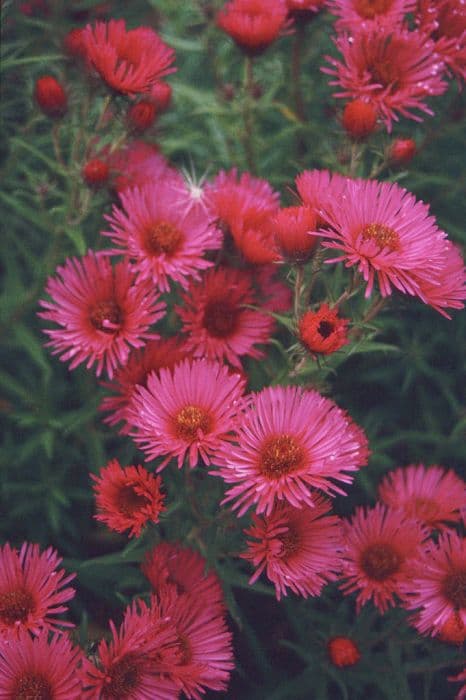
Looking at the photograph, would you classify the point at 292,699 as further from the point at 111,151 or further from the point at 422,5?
the point at 422,5

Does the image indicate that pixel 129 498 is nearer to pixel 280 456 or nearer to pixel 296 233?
pixel 280 456

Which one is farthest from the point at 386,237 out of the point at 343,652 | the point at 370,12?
the point at 343,652

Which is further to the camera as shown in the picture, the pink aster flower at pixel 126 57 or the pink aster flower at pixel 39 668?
the pink aster flower at pixel 126 57

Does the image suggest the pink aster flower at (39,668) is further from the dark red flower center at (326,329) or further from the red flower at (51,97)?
the red flower at (51,97)

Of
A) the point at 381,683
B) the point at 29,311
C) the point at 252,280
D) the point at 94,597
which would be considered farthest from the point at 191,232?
the point at 381,683

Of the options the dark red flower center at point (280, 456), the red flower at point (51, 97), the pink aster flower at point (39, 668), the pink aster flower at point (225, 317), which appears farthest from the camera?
the red flower at point (51, 97)

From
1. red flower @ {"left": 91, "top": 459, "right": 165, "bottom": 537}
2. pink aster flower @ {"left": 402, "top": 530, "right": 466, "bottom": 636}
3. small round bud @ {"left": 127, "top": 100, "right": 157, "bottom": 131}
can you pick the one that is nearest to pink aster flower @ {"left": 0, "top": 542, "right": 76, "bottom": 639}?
red flower @ {"left": 91, "top": 459, "right": 165, "bottom": 537}

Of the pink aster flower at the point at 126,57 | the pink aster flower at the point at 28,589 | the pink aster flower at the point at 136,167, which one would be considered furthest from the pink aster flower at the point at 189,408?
the pink aster flower at the point at 126,57

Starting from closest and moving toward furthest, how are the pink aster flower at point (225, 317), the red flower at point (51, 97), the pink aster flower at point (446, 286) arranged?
the pink aster flower at point (446, 286) < the pink aster flower at point (225, 317) < the red flower at point (51, 97)
